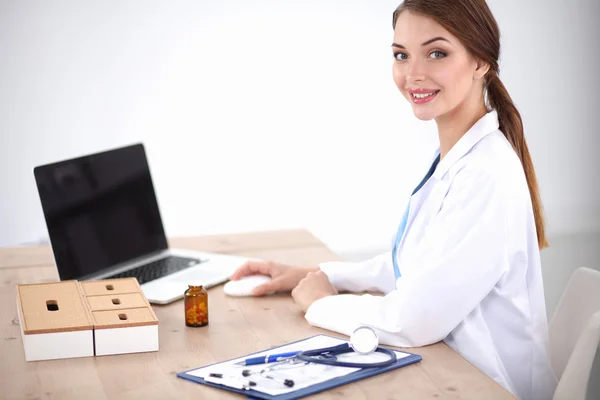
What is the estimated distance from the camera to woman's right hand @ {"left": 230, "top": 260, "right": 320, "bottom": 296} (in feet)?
6.50

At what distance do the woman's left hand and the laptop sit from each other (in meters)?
0.27

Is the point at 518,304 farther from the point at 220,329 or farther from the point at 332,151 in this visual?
the point at 332,151

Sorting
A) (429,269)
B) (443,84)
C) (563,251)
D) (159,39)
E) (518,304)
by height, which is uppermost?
(159,39)

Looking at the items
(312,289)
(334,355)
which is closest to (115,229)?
(312,289)

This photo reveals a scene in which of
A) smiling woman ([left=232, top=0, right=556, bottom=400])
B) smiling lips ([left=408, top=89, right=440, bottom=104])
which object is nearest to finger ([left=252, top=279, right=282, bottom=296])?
smiling woman ([left=232, top=0, right=556, bottom=400])

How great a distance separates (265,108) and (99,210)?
2318 mm

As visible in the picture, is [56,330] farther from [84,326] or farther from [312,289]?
[312,289]

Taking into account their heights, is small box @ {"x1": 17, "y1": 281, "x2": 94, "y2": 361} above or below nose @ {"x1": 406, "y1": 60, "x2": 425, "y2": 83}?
below

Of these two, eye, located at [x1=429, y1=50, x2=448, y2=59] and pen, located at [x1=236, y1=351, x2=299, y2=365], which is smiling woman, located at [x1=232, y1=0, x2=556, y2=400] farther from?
pen, located at [x1=236, y1=351, x2=299, y2=365]

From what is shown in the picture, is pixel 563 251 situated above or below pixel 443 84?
below

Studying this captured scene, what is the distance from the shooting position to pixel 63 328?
1.52 meters

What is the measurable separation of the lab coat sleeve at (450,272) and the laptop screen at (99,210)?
77cm

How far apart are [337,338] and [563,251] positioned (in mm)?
3490

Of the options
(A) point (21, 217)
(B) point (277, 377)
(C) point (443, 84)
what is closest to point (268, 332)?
(B) point (277, 377)
